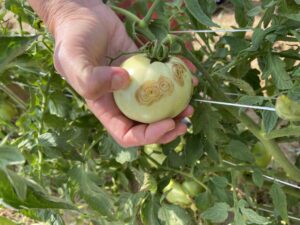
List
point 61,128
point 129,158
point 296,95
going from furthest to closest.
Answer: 1. point 61,128
2. point 129,158
3. point 296,95

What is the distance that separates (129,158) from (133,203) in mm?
116

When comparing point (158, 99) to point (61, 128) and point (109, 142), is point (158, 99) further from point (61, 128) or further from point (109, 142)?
point (61, 128)

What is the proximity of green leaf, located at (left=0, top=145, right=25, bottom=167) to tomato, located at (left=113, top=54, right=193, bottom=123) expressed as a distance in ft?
0.86

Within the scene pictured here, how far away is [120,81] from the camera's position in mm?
871

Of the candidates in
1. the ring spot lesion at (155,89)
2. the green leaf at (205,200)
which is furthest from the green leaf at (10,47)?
the green leaf at (205,200)

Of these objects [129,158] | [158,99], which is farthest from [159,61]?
[129,158]

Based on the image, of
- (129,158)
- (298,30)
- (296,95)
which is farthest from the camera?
(129,158)

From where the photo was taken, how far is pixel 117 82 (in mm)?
868

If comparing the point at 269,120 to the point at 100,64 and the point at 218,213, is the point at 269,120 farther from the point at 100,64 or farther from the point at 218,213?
the point at 100,64

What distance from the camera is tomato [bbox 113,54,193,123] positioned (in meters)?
0.89

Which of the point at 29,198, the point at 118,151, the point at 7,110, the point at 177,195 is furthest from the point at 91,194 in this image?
the point at 7,110

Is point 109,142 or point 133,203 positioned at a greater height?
point 109,142

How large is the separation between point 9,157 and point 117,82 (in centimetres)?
24

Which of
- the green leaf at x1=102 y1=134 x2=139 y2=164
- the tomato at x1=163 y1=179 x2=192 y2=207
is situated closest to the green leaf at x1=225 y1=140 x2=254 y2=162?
the green leaf at x1=102 y1=134 x2=139 y2=164
